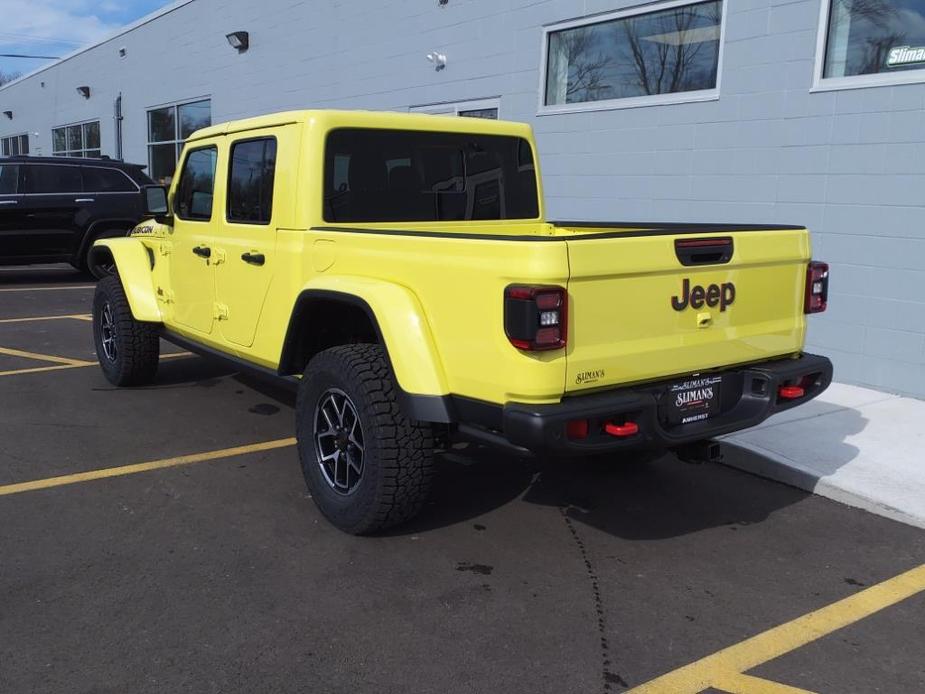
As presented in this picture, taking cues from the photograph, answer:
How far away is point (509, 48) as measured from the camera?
943cm

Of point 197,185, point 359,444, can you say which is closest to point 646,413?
point 359,444

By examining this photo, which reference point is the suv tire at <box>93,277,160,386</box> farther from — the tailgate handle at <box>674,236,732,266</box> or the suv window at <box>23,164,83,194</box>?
the suv window at <box>23,164,83,194</box>

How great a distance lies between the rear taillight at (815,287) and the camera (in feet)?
13.2

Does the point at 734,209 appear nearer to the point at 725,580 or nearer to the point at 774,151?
the point at 774,151

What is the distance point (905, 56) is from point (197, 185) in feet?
16.8

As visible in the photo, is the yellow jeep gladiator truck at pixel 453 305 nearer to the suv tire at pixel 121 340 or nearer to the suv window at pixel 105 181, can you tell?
the suv tire at pixel 121 340

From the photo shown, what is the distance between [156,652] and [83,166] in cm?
1146

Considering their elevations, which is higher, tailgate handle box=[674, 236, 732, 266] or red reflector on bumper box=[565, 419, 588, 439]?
tailgate handle box=[674, 236, 732, 266]

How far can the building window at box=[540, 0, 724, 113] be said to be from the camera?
748 cm

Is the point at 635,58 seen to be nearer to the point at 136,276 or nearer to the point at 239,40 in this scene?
the point at 136,276

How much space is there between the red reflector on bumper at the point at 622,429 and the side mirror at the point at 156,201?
3.68 metres

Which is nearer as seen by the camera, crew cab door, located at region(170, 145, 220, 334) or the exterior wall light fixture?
crew cab door, located at region(170, 145, 220, 334)

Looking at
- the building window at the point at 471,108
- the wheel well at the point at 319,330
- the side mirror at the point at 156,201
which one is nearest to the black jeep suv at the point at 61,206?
the building window at the point at 471,108

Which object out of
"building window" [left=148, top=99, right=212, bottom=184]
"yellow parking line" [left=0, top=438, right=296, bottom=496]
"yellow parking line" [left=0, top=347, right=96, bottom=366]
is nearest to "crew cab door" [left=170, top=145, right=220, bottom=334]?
"yellow parking line" [left=0, top=438, right=296, bottom=496]
